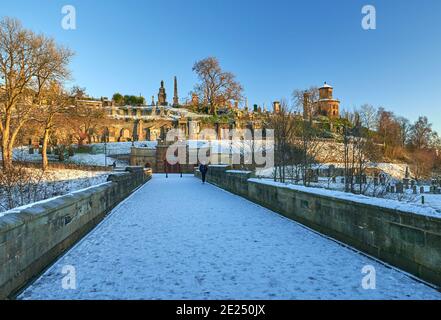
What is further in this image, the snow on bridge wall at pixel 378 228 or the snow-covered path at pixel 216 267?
the snow on bridge wall at pixel 378 228

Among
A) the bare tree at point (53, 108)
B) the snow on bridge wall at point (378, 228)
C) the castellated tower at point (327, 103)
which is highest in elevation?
the castellated tower at point (327, 103)

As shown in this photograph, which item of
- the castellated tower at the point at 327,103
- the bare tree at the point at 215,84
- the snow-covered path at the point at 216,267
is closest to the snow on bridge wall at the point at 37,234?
the snow-covered path at the point at 216,267

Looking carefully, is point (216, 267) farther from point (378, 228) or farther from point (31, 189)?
point (31, 189)

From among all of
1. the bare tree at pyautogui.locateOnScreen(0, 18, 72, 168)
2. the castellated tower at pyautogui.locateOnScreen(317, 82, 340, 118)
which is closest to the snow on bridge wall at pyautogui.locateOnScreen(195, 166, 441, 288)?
the bare tree at pyautogui.locateOnScreen(0, 18, 72, 168)

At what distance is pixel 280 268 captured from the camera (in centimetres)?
503

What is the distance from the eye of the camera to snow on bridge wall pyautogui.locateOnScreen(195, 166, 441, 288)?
171 inches

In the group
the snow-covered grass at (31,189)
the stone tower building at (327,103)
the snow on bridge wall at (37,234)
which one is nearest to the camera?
the snow on bridge wall at (37,234)

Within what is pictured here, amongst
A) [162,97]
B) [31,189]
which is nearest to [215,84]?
[162,97]

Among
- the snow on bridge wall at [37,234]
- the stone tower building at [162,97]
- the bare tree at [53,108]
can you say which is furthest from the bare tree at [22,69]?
the stone tower building at [162,97]

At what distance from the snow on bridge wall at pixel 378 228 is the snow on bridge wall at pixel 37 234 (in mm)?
4854

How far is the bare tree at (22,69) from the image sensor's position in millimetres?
30703

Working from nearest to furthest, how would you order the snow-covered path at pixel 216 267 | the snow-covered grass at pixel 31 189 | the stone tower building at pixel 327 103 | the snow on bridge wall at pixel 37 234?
the snow on bridge wall at pixel 37 234 < the snow-covered path at pixel 216 267 < the snow-covered grass at pixel 31 189 < the stone tower building at pixel 327 103

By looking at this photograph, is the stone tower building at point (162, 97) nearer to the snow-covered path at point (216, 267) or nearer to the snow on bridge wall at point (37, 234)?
the snow-covered path at point (216, 267)

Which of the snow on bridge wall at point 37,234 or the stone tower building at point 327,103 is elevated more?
the stone tower building at point 327,103
